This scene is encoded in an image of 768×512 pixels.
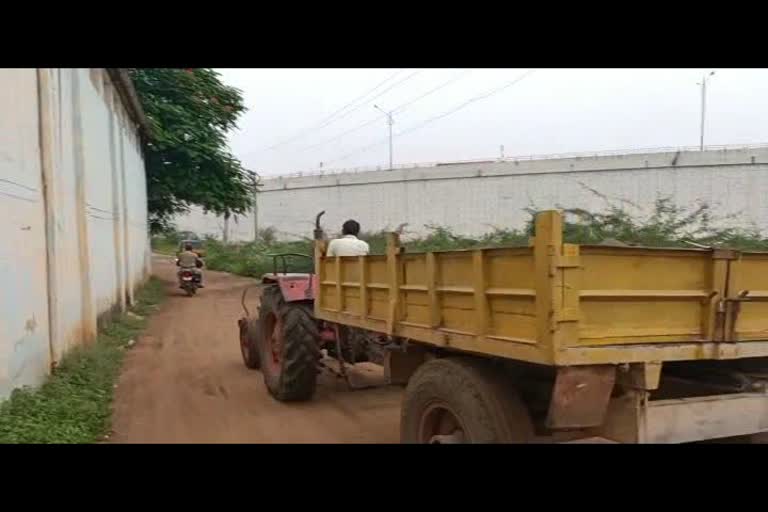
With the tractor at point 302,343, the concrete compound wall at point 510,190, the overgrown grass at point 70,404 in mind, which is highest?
the concrete compound wall at point 510,190

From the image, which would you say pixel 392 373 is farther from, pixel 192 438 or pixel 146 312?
pixel 146 312

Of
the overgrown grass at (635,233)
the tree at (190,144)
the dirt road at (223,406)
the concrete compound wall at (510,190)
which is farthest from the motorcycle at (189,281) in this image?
the concrete compound wall at (510,190)

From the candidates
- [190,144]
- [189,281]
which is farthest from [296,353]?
[190,144]

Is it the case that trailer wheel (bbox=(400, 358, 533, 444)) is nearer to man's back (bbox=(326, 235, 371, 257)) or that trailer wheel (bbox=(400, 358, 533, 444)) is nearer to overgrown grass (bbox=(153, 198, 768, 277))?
man's back (bbox=(326, 235, 371, 257))

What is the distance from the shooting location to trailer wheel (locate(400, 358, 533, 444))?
3.32 m

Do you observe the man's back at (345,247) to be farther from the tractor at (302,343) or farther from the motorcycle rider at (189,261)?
the motorcycle rider at (189,261)

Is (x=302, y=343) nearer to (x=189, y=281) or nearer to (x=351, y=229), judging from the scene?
(x=351, y=229)

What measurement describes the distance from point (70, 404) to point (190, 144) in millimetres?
16056

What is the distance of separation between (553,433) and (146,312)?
13.1 m

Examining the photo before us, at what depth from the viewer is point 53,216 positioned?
24.0 ft

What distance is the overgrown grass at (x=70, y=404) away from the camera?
16.5ft

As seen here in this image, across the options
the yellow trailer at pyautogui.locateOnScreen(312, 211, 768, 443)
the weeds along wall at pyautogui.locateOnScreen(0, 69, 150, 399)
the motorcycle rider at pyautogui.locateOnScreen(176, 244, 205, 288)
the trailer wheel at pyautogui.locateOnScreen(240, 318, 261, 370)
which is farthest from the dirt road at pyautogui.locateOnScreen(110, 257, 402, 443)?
the motorcycle rider at pyautogui.locateOnScreen(176, 244, 205, 288)

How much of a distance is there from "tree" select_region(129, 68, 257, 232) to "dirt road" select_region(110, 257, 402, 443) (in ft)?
36.5

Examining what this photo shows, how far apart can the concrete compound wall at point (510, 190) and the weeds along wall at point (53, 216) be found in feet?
40.4
